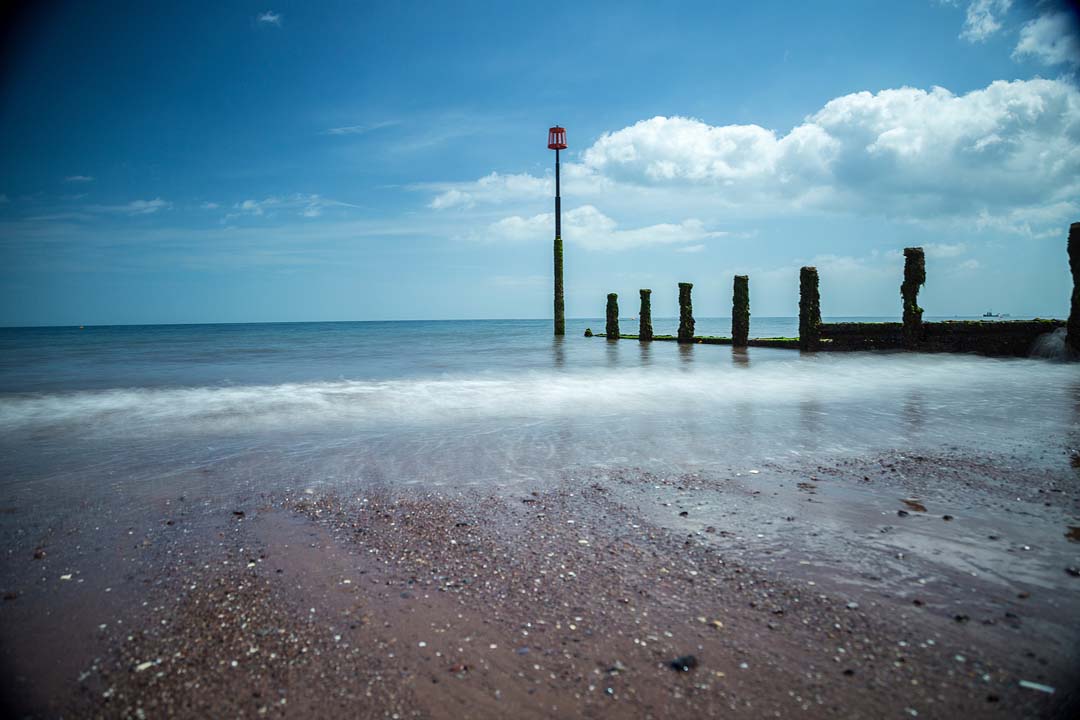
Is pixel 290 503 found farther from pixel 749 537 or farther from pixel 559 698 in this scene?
pixel 749 537

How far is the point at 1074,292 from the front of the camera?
15.5m

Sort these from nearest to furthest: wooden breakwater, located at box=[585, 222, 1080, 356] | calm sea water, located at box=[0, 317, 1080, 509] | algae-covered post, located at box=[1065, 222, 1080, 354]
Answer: calm sea water, located at box=[0, 317, 1080, 509], algae-covered post, located at box=[1065, 222, 1080, 354], wooden breakwater, located at box=[585, 222, 1080, 356]

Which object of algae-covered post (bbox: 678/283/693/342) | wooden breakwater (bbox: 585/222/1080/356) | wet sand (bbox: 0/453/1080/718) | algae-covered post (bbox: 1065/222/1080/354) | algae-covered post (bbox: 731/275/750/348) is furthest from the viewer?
algae-covered post (bbox: 678/283/693/342)

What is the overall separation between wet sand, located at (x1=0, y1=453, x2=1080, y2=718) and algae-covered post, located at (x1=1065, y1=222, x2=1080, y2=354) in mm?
16506

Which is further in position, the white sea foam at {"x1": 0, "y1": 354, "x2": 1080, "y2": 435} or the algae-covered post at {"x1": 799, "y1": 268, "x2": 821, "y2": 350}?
the algae-covered post at {"x1": 799, "y1": 268, "x2": 821, "y2": 350}

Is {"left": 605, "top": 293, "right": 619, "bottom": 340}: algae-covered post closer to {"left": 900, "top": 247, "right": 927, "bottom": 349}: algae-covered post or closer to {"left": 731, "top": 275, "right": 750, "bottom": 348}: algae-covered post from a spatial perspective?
{"left": 731, "top": 275, "right": 750, "bottom": 348}: algae-covered post

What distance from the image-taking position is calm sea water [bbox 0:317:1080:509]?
5027 millimetres

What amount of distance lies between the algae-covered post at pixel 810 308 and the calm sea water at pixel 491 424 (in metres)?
7.05

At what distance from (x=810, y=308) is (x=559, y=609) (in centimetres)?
2125

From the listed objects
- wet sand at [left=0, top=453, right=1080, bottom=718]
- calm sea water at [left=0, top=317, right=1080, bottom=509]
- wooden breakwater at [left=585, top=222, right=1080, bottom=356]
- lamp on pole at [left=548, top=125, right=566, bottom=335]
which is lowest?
wet sand at [left=0, top=453, right=1080, bottom=718]

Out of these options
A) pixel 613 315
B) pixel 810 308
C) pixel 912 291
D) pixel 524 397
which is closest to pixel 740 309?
pixel 810 308

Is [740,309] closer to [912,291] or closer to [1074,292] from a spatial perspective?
[912,291]

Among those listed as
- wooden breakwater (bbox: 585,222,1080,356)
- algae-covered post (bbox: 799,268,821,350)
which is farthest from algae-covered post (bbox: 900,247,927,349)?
algae-covered post (bbox: 799,268,821,350)

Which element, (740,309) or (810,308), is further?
(740,309)
